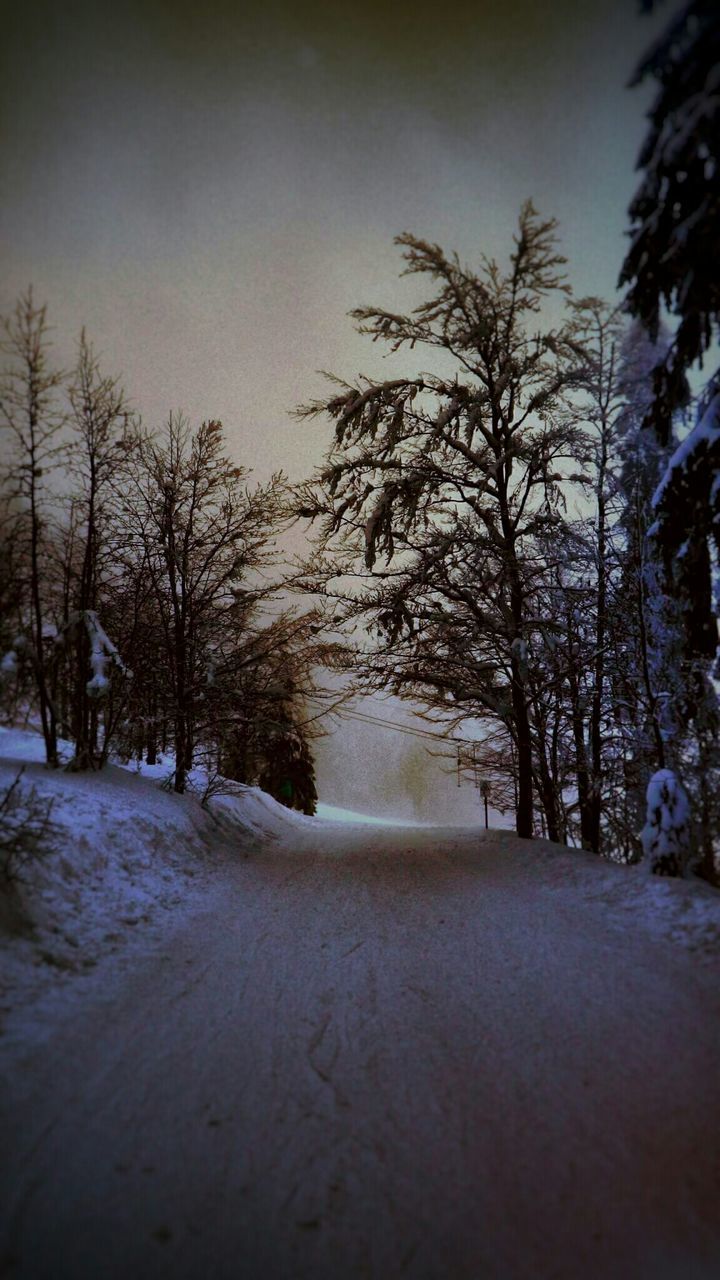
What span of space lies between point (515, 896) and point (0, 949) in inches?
197

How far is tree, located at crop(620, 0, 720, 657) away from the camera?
4934mm

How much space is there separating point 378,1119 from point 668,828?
14.2ft

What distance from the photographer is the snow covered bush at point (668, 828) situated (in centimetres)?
599

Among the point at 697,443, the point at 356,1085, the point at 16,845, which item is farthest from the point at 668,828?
the point at 16,845

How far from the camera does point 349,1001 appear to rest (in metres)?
4.22

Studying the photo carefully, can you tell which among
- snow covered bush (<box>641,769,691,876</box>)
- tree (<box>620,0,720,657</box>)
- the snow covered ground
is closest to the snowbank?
the snow covered ground

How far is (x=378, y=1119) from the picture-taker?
302 cm

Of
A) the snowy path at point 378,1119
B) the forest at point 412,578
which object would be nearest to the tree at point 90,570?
the forest at point 412,578

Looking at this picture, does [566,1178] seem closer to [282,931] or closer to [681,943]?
[681,943]

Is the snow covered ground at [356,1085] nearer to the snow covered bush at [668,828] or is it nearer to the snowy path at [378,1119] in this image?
the snowy path at [378,1119]

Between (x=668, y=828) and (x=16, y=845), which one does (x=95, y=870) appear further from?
(x=668, y=828)

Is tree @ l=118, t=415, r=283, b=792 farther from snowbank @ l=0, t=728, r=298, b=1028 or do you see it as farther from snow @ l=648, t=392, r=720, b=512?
snow @ l=648, t=392, r=720, b=512

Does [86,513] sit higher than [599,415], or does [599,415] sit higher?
[599,415]

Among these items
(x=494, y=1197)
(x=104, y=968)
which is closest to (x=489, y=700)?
(x=104, y=968)
